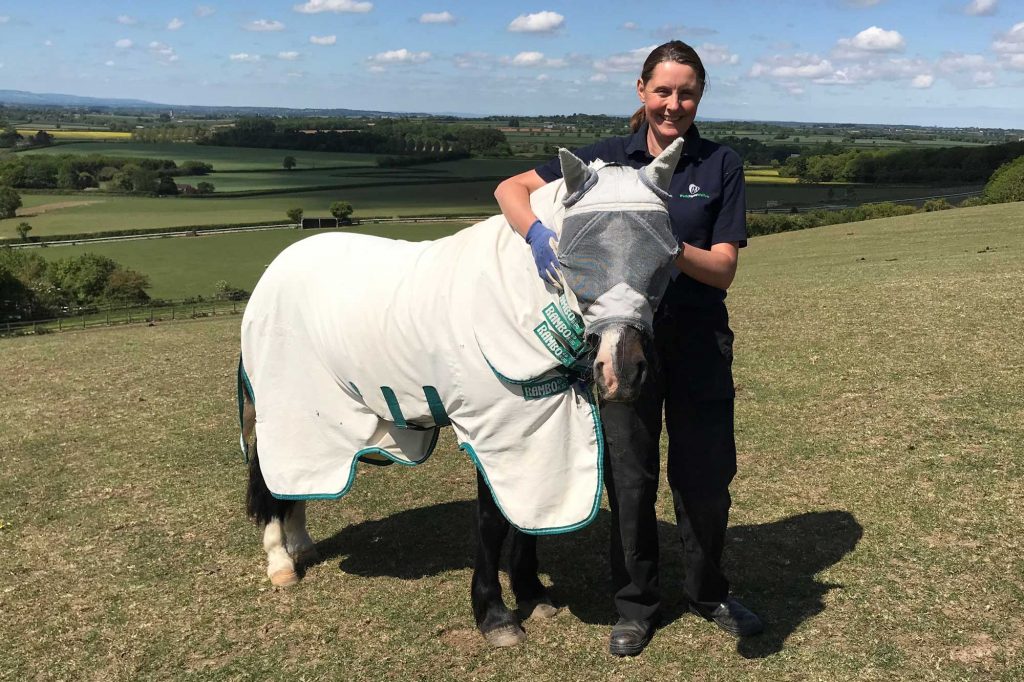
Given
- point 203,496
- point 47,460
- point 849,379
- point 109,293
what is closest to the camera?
point 203,496

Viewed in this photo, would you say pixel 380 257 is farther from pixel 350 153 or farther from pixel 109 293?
pixel 350 153

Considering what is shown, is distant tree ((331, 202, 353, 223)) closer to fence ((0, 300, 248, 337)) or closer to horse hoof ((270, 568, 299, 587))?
fence ((0, 300, 248, 337))

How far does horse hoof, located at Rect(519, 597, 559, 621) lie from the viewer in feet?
13.9

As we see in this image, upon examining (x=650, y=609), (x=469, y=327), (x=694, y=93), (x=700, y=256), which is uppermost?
(x=694, y=93)

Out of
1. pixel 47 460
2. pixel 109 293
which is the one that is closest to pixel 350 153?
pixel 109 293

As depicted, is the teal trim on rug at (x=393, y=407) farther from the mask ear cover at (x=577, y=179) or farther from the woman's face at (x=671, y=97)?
the woman's face at (x=671, y=97)

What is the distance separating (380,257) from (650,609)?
92.2 inches

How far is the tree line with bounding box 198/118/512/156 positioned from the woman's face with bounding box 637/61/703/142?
4450 inches

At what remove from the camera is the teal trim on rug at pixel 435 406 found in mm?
3736

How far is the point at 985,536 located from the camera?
4.71 m

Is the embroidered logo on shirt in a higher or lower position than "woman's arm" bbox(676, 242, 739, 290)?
higher

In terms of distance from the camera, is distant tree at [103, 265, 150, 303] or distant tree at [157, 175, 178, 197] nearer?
distant tree at [103, 265, 150, 303]

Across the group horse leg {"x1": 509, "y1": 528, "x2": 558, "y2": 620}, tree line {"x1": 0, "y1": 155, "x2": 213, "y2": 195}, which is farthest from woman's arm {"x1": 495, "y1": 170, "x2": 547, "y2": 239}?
tree line {"x1": 0, "y1": 155, "x2": 213, "y2": 195}

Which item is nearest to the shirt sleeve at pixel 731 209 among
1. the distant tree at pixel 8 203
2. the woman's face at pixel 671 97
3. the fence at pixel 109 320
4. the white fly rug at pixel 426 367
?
the woman's face at pixel 671 97
